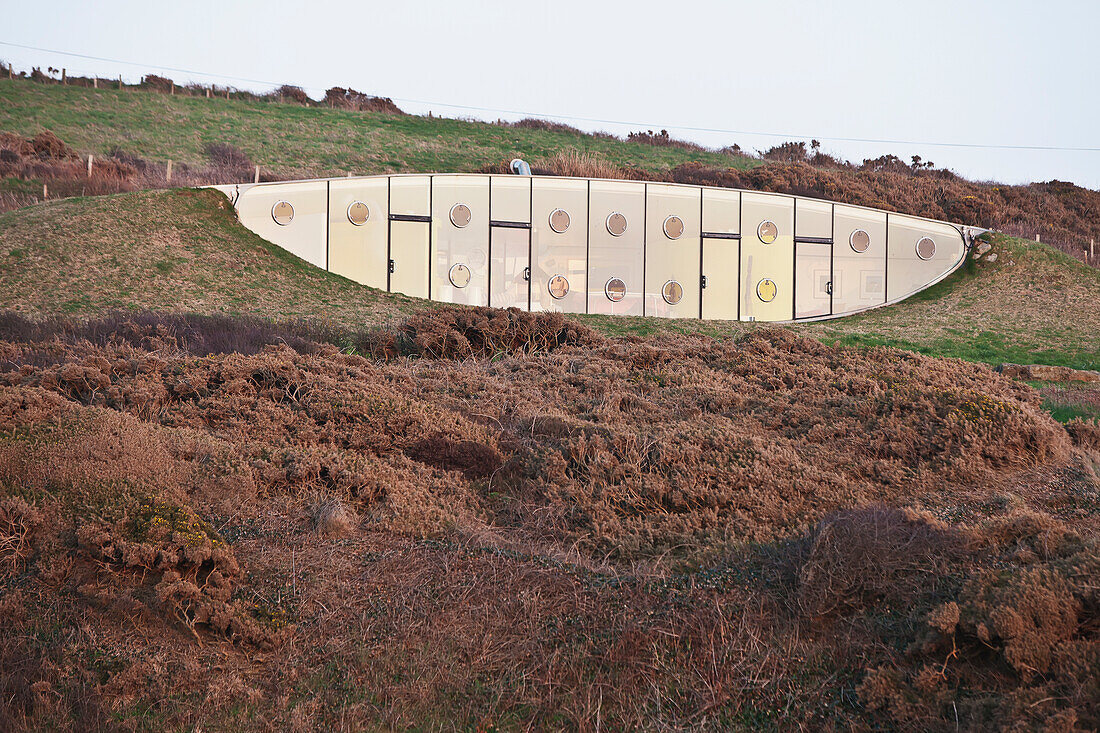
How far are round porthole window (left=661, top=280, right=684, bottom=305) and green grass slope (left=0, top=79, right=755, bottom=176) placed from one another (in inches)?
601

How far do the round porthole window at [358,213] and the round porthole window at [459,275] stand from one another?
2883 mm

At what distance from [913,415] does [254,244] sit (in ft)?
61.8

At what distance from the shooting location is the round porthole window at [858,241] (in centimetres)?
2528

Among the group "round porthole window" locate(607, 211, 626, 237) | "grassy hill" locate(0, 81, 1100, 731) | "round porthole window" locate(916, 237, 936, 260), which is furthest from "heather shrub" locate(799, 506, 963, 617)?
"round porthole window" locate(916, 237, 936, 260)

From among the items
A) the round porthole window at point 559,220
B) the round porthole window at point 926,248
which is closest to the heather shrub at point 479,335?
the round porthole window at point 559,220

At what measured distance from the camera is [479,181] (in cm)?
2369

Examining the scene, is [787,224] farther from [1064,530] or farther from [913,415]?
[1064,530]

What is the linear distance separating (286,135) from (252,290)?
21.4 m

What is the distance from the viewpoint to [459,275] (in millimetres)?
23500

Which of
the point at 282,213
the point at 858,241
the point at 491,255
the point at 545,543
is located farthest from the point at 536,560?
the point at 858,241

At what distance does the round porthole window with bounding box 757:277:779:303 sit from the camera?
24672 millimetres

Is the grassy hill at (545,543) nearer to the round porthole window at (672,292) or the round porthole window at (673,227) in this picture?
the round porthole window at (672,292)

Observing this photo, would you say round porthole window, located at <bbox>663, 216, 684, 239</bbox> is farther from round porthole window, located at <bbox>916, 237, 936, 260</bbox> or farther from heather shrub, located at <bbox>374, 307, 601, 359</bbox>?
heather shrub, located at <bbox>374, 307, 601, 359</bbox>

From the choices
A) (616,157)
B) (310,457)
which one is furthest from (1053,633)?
(616,157)
